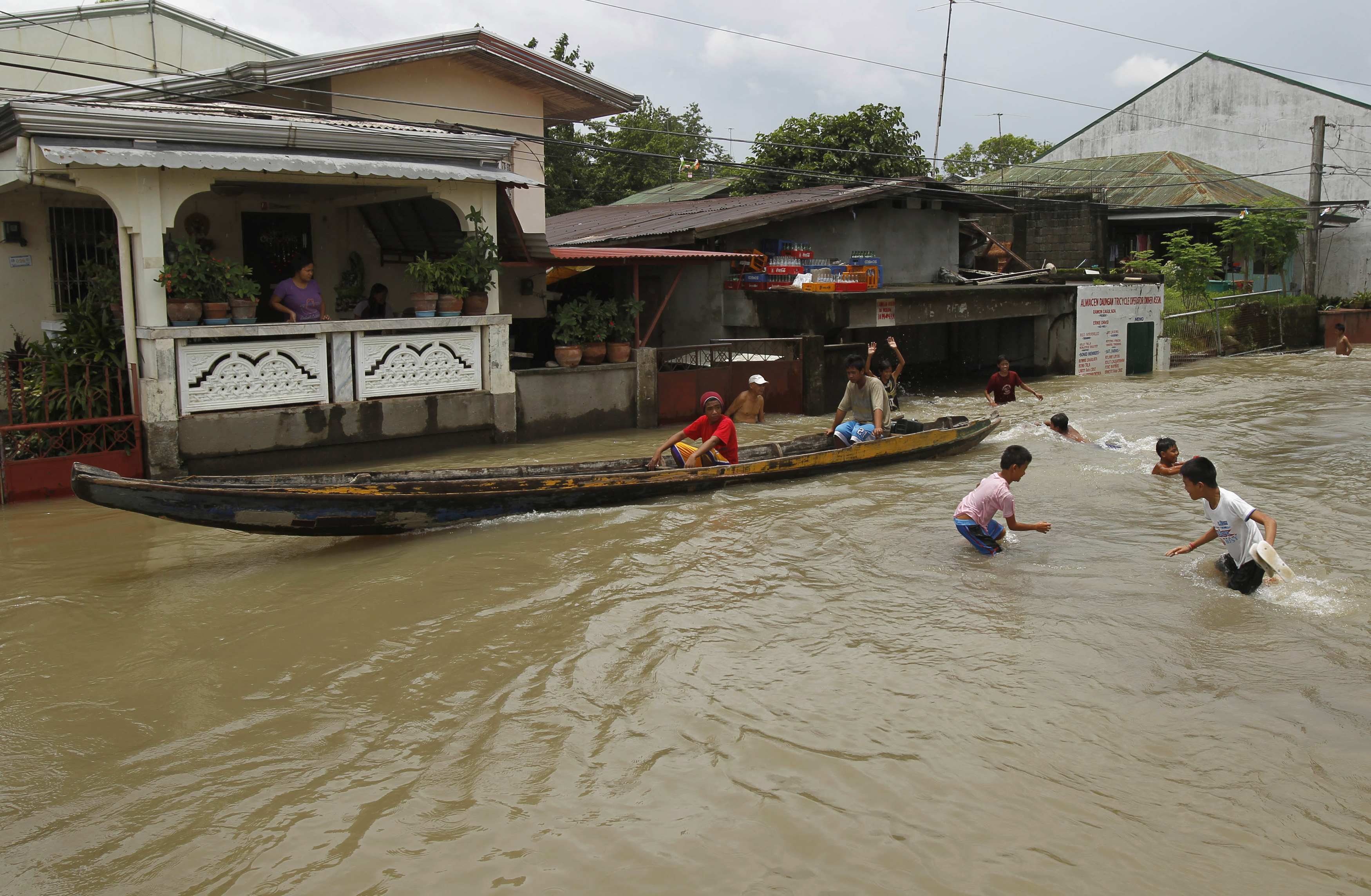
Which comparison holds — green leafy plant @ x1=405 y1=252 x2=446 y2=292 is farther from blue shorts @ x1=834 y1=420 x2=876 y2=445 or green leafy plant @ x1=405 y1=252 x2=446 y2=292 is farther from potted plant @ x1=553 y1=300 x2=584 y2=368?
blue shorts @ x1=834 y1=420 x2=876 y2=445

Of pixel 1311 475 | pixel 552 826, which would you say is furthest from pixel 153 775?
pixel 1311 475

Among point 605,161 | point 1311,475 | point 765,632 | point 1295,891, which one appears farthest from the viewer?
point 605,161

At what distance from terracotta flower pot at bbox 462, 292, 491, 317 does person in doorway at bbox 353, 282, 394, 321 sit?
1.20 metres

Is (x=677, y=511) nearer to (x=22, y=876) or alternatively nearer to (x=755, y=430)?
(x=755, y=430)

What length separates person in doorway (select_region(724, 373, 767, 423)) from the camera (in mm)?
14930

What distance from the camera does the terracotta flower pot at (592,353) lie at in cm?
1534

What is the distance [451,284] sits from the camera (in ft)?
43.7

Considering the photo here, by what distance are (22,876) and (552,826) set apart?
7.41 feet

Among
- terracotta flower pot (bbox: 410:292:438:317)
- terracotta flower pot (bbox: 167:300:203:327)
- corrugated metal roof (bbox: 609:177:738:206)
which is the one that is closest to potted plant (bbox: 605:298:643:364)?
terracotta flower pot (bbox: 410:292:438:317)

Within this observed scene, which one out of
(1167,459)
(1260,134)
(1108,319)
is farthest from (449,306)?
(1260,134)

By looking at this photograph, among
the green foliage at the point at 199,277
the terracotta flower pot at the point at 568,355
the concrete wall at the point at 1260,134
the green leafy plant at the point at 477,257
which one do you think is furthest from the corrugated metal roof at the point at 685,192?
the green foliage at the point at 199,277

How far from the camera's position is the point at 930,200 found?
2248cm

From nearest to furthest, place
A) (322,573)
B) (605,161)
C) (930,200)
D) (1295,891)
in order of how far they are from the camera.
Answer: (1295,891) < (322,573) < (930,200) < (605,161)

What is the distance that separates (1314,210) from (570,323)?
2608 cm
